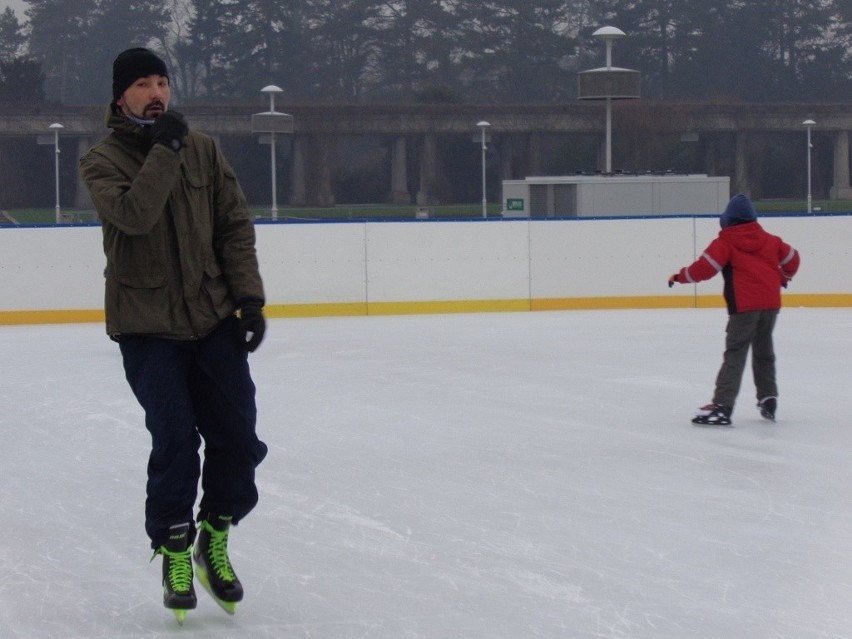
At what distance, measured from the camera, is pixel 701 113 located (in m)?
53.3

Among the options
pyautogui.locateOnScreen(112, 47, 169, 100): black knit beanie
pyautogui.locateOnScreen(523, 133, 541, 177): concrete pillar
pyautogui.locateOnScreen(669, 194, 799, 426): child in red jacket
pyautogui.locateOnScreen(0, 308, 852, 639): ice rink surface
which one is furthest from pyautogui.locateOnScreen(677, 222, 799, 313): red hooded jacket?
pyautogui.locateOnScreen(523, 133, 541, 177): concrete pillar

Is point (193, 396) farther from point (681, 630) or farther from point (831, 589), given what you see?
point (831, 589)

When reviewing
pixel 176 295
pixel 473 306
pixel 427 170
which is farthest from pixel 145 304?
pixel 427 170

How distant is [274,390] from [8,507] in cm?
345

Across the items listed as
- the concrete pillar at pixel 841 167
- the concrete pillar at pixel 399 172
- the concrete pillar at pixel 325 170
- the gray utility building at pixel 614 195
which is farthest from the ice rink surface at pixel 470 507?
the concrete pillar at pixel 399 172

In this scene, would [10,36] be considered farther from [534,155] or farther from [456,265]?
[456,265]

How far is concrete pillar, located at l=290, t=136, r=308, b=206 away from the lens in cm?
5309

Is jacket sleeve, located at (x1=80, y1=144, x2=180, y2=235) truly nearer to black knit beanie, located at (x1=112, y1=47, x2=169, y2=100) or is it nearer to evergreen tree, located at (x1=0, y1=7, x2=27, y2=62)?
black knit beanie, located at (x1=112, y1=47, x2=169, y2=100)

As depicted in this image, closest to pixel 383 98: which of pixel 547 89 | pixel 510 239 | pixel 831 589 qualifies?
pixel 547 89

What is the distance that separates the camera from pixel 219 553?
12.4ft

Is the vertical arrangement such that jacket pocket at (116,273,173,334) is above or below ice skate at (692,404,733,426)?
above

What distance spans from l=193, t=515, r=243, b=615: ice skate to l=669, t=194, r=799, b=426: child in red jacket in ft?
12.7

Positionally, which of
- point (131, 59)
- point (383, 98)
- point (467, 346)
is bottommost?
point (467, 346)

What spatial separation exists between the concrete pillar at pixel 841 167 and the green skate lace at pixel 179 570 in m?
51.5
